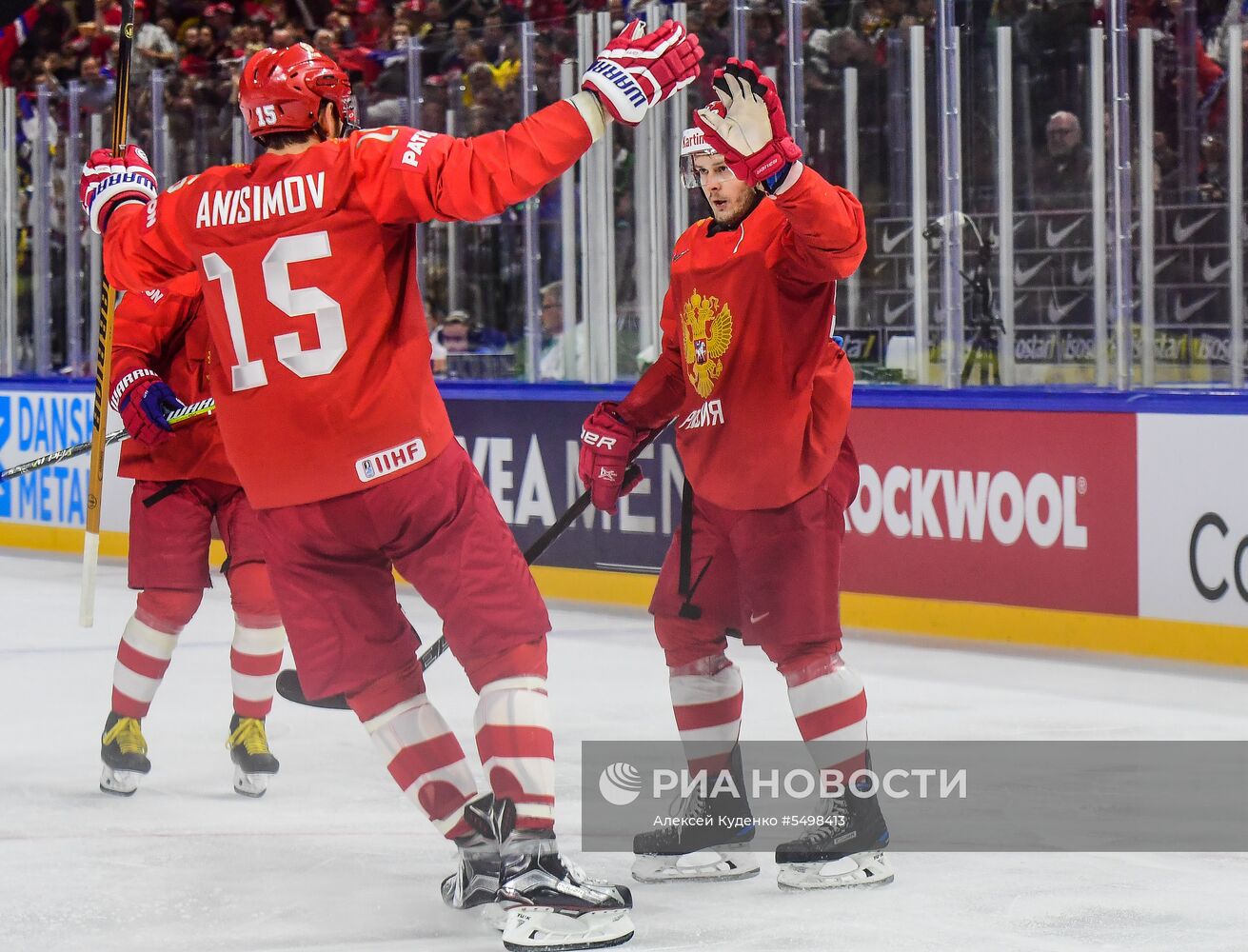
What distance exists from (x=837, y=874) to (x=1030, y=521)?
3.24 meters

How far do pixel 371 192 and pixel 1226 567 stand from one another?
365cm

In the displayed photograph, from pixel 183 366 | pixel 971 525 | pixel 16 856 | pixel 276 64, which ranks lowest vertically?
pixel 16 856

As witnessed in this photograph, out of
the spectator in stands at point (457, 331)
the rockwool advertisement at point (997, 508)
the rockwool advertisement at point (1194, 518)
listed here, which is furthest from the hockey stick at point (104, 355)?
the spectator in stands at point (457, 331)

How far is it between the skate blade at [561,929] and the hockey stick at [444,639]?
0.51m

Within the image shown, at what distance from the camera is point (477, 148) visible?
3.01 meters

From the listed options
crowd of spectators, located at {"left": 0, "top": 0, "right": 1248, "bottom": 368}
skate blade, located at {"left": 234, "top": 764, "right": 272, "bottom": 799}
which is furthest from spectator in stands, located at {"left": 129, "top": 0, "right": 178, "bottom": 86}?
skate blade, located at {"left": 234, "top": 764, "right": 272, "bottom": 799}

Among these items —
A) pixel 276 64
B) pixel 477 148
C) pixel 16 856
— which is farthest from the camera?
pixel 16 856

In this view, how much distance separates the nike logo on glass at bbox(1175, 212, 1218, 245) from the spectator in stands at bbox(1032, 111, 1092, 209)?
0.31m

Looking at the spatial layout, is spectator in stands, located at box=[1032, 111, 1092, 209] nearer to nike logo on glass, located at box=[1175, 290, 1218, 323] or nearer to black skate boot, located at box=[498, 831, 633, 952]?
nike logo on glass, located at box=[1175, 290, 1218, 323]

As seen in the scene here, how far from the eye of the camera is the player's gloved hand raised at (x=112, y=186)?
3645mm

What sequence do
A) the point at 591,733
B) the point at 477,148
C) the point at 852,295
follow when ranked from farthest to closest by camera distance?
the point at 852,295 < the point at 591,733 < the point at 477,148

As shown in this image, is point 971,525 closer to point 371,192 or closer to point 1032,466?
point 1032,466

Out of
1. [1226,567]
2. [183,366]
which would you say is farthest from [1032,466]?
[183,366]

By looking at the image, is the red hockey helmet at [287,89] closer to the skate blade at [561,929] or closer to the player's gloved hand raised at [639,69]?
the player's gloved hand raised at [639,69]
